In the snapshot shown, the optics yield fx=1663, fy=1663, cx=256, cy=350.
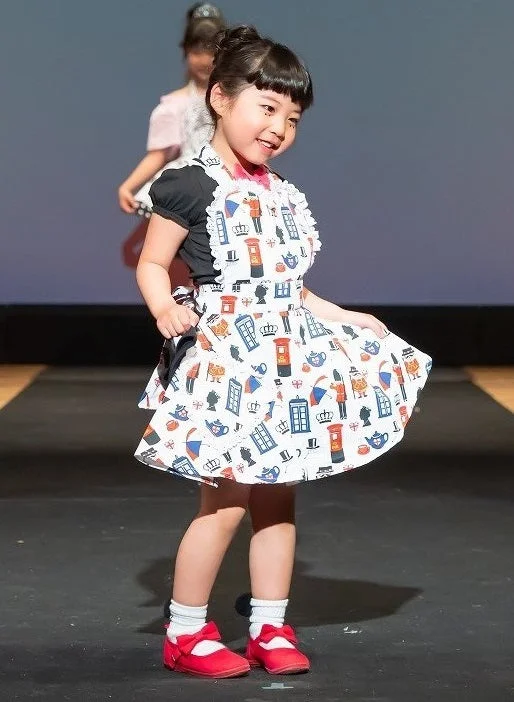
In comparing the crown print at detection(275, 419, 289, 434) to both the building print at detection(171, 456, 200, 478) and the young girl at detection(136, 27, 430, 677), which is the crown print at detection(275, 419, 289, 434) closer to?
the young girl at detection(136, 27, 430, 677)

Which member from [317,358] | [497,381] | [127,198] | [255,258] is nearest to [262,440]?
[317,358]

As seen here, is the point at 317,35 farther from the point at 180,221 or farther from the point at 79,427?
the point at 180,221

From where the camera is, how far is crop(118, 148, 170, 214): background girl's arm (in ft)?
13.0

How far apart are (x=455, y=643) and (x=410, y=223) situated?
173 inches

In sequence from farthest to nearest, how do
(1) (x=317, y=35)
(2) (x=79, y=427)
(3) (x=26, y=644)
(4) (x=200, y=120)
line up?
(1) (x=317, y=35) → (2) (x=79, y=427) → (4) (x=200, y=120) → (3) (x=26, y=644)

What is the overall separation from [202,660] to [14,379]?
13.0 ft

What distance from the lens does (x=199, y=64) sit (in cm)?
371

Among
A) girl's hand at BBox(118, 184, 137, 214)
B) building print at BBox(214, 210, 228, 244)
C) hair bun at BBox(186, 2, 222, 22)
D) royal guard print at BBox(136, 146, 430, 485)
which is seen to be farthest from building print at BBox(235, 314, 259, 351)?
girl's hand at BBox(118, 184, 137, 214)

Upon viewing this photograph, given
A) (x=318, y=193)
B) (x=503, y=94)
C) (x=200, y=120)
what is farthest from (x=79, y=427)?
(x=503, y=94)

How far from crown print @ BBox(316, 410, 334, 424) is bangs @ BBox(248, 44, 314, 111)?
0.42 metres

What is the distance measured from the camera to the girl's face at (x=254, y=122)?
7.34 feet

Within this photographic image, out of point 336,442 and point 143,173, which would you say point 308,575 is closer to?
point 336,442

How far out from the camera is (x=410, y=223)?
6.63 metres

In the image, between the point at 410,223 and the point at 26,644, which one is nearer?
the point at 26,644
